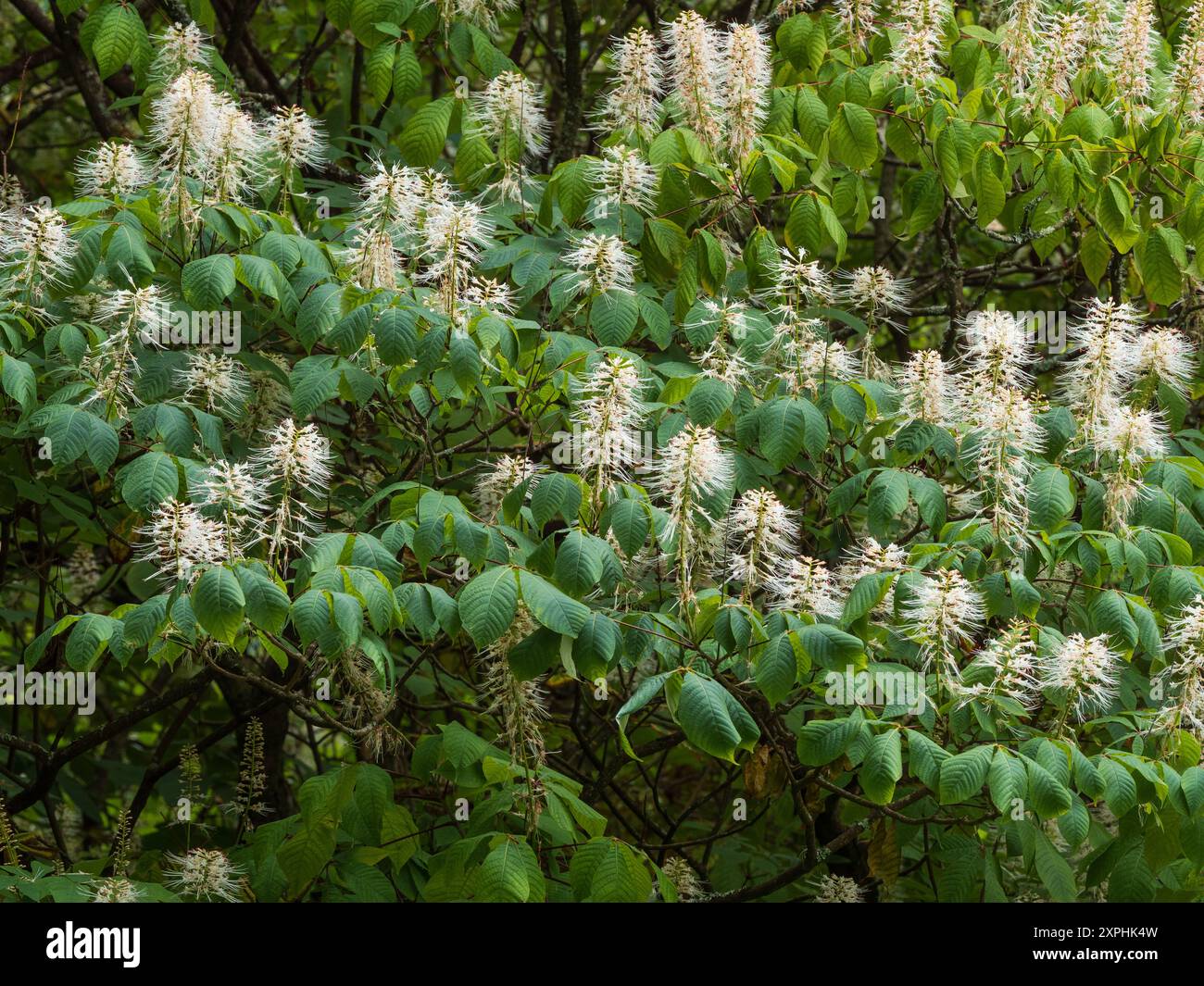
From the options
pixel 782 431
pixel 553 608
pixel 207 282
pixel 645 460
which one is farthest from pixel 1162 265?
pixel 207 282

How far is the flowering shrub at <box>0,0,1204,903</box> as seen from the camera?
362 centimetres

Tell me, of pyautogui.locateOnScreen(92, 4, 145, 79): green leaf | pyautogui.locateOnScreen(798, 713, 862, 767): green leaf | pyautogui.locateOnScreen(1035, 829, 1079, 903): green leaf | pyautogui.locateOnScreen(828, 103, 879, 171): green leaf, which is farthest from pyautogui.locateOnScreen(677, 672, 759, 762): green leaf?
pyautogui.locateOnScreen(92, 4, 145, 79): green leaf

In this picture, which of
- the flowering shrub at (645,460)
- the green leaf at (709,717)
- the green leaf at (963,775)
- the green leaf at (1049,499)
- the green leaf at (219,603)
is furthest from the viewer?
the green leaf at (1049,499)

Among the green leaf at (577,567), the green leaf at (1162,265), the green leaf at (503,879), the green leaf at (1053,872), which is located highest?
the green leaf at (1162,265)

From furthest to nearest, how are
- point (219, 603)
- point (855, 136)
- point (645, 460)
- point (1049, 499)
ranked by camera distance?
point (855, 136) < point (1049, 499) < point (645, 460) < point (219, 603)

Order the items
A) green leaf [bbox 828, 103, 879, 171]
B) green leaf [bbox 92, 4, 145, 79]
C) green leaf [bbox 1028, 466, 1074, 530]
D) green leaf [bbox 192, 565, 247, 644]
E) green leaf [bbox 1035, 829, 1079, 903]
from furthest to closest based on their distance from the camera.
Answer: green leaf [bbox 92, 4, 145, 79]
green leaf [bbox 828, 103, 879, 171]
green leaf [bbox 1035, 829, 1079, 903]
green leaf [bbox 1028, 466, 1074, 530]
green leaf [bbox 192, 565, 247, 644]

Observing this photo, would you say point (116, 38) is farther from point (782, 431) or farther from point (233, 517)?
point (782, 431)

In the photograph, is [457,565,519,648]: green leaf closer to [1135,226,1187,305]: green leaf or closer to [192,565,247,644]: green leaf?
[192,565,247,644]: green leaf

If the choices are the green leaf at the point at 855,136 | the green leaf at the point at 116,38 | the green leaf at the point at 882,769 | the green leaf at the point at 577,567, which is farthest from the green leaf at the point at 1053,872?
the green leaf at the point at 116,38

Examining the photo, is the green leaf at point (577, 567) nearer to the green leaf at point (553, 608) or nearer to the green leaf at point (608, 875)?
the green leaf at point (553, 608)

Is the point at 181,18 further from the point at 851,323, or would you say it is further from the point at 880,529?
the point at 880,529

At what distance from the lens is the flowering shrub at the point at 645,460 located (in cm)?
362

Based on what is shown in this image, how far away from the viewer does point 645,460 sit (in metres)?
3.81

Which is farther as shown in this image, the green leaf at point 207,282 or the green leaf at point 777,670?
the green leaf at point 207,282
